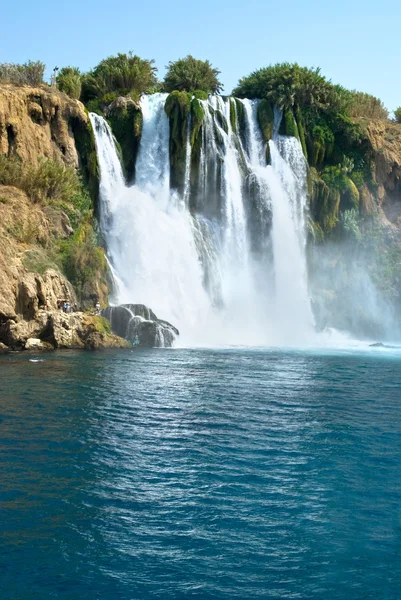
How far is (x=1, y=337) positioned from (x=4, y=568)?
19718 mm

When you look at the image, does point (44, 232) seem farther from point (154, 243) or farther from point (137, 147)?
point (137, 147)

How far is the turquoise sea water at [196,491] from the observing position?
882cm

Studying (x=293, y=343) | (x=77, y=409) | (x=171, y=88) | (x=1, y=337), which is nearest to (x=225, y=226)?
(x=293, y=343)

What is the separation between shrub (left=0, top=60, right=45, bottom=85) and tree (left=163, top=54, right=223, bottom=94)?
35.0 feet

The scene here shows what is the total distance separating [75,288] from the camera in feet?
107

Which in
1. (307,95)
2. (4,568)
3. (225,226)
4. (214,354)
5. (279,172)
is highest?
(307,95)

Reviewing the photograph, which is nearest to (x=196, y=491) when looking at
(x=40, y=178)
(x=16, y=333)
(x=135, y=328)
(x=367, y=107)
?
(x=16, y=333)

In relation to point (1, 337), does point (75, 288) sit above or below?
above

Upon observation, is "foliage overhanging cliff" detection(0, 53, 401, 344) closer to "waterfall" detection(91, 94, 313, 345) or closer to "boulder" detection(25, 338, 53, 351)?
"waterfall" detection(91, 94, 313, 345)

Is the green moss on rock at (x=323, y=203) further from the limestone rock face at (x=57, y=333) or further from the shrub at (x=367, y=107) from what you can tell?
the limestone rock face at (x=57, y=333)

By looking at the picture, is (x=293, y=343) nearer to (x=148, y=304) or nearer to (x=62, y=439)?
(x=148, y=304)

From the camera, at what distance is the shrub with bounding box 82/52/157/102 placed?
4381 cm

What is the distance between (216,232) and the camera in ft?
138

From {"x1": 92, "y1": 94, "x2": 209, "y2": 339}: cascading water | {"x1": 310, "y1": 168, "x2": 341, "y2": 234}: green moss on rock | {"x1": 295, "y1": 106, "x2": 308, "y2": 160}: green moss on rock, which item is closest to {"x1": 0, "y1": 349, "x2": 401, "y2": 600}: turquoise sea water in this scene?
{"x1": 92, "y1": 94, "x2": 209, "y2": 339}: cascading water
